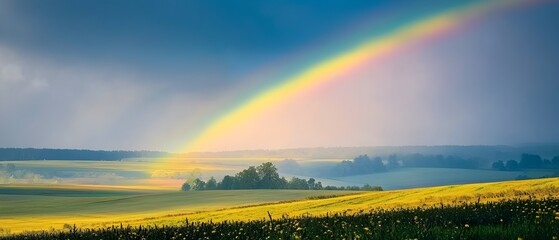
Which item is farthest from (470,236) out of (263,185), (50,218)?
(263,185)

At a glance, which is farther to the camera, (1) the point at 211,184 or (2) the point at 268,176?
(1) the point at 211,184

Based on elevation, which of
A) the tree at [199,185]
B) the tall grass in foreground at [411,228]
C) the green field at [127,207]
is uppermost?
the tall grass in foreground at [411,228]

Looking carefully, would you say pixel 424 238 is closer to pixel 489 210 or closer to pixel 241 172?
pixel 489 210

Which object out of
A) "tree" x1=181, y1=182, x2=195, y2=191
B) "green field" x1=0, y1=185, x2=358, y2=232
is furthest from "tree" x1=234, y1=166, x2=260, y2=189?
"green field" x1=0, y1=185, x2=358, y2=232

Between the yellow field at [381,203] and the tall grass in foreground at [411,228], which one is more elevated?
the tall grass in foreground at [411,228]

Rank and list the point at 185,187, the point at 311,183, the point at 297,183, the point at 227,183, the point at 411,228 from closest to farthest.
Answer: the point at 411,228, the point at 227,183, the point at 297,183, the point at 311,183, the point at 185,187

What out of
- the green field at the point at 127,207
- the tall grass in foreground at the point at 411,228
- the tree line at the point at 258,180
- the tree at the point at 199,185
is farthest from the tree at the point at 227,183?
the tall grass in foreground at the point at 411,228

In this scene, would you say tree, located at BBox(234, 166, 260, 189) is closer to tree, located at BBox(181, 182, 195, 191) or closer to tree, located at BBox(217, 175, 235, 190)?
tree, located at BBox(217, 175, 235, 190)

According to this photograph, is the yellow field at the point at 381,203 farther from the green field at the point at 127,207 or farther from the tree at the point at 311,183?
the tree at the point at 311,183

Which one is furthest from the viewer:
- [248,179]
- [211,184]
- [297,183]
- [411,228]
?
[211,184]

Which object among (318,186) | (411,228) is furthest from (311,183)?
(411,228)

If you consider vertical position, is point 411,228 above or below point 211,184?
above

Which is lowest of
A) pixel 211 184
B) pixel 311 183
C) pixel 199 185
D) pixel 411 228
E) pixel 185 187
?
pixel 185 187

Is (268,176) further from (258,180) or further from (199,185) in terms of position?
(199,185)
